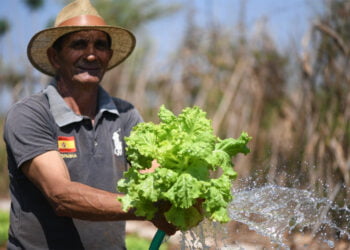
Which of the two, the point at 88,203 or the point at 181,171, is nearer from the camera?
the point at 181,171

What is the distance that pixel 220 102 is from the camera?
848 cm

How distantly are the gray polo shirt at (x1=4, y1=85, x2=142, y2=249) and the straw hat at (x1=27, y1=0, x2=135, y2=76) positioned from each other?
14.5 inches

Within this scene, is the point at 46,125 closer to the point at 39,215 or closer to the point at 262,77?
the point at 39,215

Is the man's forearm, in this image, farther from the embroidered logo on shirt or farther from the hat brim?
the hat brim

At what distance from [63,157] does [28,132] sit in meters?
0.25

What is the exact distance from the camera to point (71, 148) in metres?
3.06

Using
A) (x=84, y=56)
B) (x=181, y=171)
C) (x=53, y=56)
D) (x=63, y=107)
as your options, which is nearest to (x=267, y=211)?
(x=181, y=171)

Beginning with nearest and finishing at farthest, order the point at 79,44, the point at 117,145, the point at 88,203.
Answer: the point at 88,203 → the point at 117,145 → the point at 79,44

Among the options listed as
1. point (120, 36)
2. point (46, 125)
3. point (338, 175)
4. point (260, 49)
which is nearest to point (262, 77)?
point (260, 49)

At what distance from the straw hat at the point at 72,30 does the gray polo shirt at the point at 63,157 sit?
0.37 metres

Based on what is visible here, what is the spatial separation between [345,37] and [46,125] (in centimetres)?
411

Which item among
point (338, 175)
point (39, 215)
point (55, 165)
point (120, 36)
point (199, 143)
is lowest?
point (338, 175)

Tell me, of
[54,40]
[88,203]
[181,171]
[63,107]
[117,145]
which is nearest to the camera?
[181,171]

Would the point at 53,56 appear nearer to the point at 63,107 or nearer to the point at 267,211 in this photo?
the point at 63,107
